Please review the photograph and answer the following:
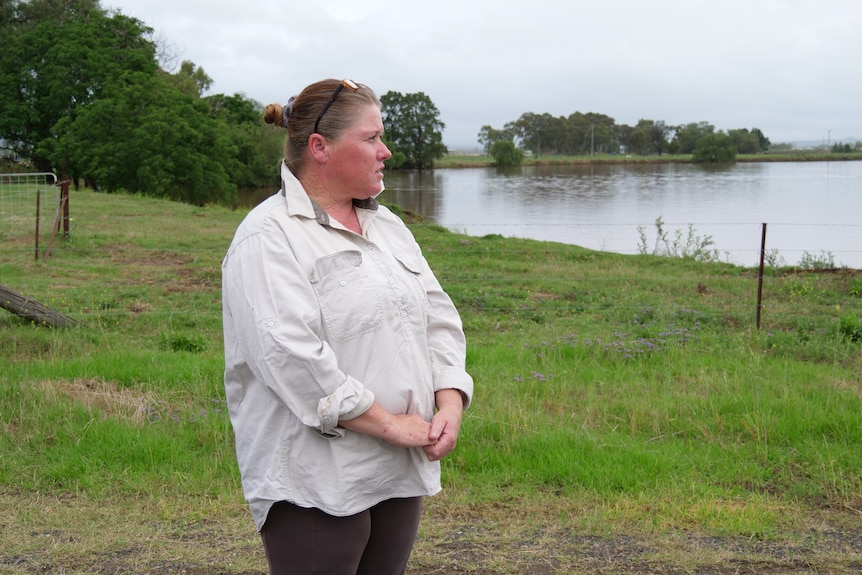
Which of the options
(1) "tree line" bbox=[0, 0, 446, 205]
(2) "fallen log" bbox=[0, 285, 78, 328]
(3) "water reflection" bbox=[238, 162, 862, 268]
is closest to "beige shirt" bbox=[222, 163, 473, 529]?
(2) "fallen log" bbox=[0, 285, 78, 328]

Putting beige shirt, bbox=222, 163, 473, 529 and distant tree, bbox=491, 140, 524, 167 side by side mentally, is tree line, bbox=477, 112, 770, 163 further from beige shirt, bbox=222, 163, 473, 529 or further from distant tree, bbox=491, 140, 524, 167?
beige shirt, bbox=222, 163, 473, 529

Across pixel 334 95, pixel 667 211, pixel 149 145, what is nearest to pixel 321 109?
pixel 334 95

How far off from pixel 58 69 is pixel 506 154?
5792 cm

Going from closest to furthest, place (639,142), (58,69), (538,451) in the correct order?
(538,451), (58,69), (639,142)

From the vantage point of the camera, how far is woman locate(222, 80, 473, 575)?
1790mm

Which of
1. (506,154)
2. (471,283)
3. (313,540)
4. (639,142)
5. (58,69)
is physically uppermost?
(639,142)

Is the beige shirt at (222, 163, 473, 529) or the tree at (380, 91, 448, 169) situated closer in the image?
the beige shirt at (222, 163, 473, 529)

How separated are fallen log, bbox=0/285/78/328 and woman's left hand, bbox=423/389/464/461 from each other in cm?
546

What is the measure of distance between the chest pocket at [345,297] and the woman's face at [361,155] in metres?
0.21

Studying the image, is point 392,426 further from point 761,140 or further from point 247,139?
point 761,140

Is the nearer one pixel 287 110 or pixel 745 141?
pixel 287 110

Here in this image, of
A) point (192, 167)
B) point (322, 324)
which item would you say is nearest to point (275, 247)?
point (322, 324)

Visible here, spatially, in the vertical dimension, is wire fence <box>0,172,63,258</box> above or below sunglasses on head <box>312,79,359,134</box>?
below

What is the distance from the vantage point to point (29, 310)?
6.61 meters
